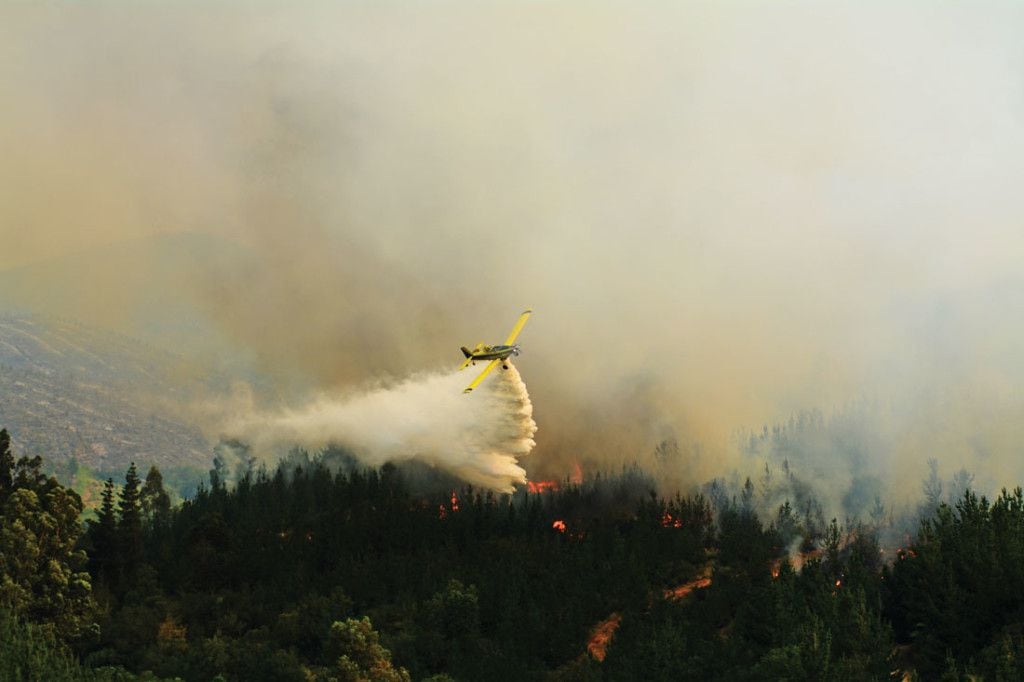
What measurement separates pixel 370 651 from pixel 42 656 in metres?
43.9

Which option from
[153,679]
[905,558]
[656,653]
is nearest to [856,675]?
[656,653]

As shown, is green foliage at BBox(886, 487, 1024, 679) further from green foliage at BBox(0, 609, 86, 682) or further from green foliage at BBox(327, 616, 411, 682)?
green foliage at BBox(0, 609, 86, 682)

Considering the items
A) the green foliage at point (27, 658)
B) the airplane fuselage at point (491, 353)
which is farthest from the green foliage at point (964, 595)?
the green foliage at point (27, 658)

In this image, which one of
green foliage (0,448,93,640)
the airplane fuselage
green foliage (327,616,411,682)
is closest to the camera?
green foliage (327,616,411,682)

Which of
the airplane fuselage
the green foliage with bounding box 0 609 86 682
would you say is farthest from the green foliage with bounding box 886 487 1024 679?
the green foliage with bounding box 0 609 86 682

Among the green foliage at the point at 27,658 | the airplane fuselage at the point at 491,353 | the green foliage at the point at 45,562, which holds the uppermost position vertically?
the airplane fuselage at the point at 491,353

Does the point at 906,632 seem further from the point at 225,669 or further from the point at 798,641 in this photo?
the point at 225,669

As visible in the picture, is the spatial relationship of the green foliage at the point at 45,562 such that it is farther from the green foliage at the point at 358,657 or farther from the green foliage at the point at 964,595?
the green foliage at the point at 964,595

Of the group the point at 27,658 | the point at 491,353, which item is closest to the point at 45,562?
the point at 27,658

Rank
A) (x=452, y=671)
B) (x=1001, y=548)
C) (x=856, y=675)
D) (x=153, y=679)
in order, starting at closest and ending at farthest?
(x=856, y=675) → (x=1001, y=548) → (x=153, y=679) → (x=452, y=671)

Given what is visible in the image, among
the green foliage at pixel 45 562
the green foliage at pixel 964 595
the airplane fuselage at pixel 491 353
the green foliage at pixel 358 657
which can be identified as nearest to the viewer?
the green foliage at pixel 964 595

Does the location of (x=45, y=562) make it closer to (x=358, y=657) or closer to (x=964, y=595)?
(x=358, y=657)

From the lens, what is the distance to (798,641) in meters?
150

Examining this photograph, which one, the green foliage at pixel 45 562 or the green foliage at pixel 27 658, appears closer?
the green foliage at pixel 27 658
